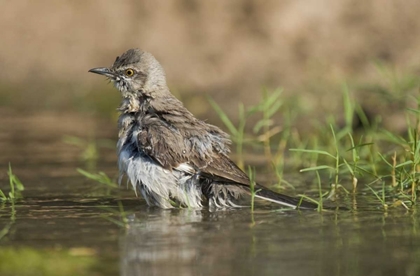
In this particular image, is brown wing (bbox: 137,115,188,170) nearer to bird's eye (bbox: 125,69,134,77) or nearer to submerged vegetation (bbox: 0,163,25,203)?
bird's eye (bbox: 125,69,134,77)

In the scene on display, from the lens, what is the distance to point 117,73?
9.18 m

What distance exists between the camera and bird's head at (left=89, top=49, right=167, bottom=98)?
8977 mm

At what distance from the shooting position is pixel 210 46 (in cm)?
1691

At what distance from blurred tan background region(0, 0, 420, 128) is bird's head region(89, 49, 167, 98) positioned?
466 centimetres

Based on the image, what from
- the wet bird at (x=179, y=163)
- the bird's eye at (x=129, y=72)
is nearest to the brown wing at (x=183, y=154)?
the wet bird at (x=179, y=163)

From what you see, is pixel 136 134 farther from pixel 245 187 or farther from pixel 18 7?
pixel 18 7

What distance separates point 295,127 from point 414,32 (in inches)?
141

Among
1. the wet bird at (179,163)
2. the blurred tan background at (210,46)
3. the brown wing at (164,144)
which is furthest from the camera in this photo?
the blurred tan background at (210,46)

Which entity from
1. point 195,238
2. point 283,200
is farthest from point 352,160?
point 195,238

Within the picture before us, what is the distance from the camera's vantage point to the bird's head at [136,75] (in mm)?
8977

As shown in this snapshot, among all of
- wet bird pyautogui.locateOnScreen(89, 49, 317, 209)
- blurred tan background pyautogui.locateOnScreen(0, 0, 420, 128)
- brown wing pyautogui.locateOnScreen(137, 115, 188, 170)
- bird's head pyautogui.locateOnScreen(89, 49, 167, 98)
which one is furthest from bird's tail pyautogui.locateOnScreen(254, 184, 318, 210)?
blurred tan background pyautogui.locateOnScreen(0, 0, 420, 128)

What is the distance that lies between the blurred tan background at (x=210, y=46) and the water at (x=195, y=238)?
6.09 meters

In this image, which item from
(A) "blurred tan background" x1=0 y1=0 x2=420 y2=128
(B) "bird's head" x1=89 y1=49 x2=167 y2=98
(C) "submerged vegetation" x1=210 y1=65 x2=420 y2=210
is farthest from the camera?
(A) "blurred tan background" x1=0 y1=0 x2=420 y2=128

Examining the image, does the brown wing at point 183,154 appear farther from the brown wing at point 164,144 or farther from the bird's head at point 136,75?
the bird's head at point 136,75
